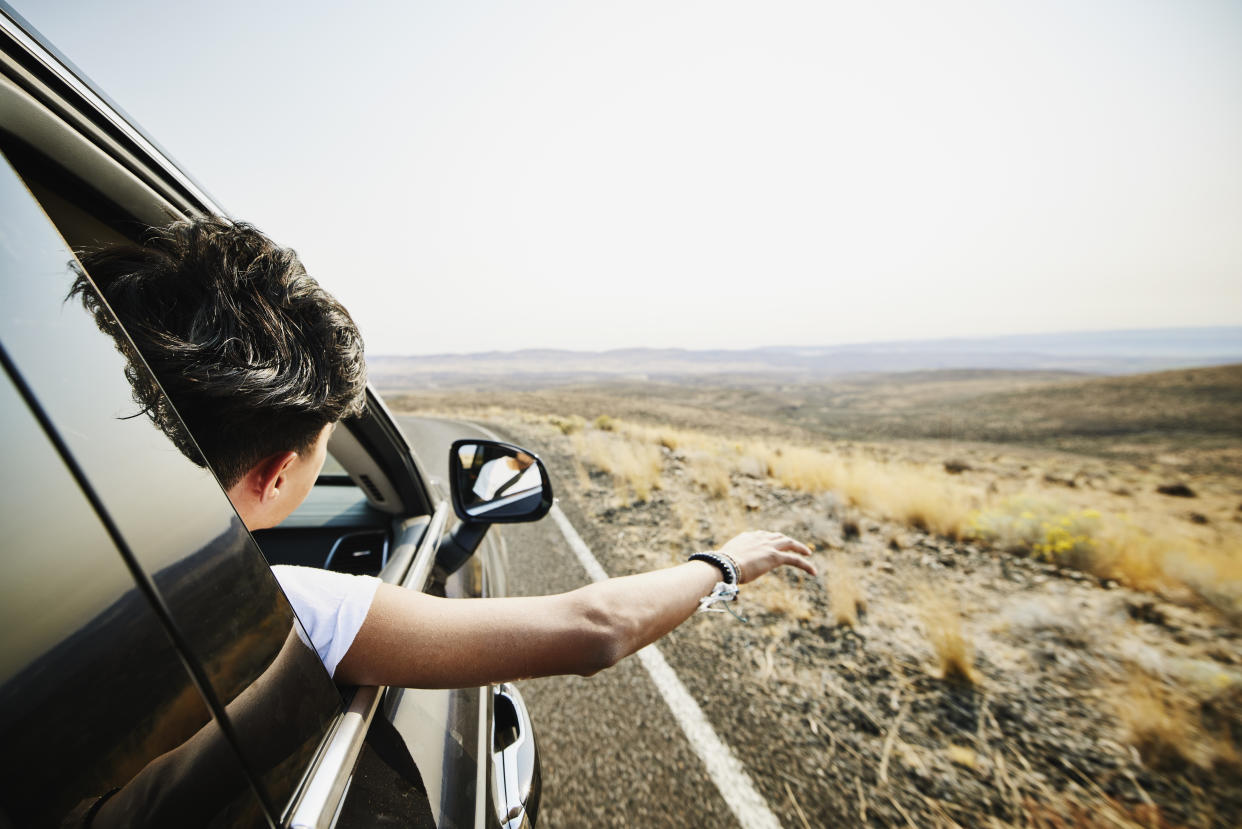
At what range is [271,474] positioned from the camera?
33.2 inches

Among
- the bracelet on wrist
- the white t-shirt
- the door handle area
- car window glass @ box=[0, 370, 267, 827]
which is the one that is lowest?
the door handle area

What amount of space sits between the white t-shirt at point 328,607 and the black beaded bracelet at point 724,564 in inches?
29.5

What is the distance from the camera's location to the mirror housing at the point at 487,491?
1.73m

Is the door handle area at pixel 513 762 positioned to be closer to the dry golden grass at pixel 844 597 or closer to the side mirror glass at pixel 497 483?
the side mirror glass at pixel 497 483

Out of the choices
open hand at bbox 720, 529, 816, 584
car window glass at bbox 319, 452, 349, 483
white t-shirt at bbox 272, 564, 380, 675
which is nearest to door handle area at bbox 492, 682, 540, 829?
white t-shirt at bbox 272, 564, 380, 675

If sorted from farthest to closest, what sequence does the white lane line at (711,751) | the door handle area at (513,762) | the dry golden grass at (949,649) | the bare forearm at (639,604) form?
the dry golden grass at (949,649), the white lane line at (711,751), the door handle area at (513,762), the bare forearm at (639,604)

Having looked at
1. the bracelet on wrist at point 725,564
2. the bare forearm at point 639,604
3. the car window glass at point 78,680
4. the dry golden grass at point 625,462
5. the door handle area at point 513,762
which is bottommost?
the dry golden grass at point 625,462

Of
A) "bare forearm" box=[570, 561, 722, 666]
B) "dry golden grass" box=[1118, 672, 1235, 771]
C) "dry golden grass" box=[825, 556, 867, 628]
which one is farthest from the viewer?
"dry golden grass" box=[825, 556, 867, 628]

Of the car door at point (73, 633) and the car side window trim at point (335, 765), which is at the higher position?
the car door at point (73, 633)

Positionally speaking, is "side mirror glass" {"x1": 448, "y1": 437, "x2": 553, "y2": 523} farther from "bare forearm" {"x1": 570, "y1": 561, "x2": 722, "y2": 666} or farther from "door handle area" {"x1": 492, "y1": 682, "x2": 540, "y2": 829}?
"bare forearm" {"x1": 570, "y1": 561, "x2": 722, "y2": 666}

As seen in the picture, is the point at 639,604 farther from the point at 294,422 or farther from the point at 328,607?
the point at 294,422

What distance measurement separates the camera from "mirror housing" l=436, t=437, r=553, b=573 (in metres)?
1.73

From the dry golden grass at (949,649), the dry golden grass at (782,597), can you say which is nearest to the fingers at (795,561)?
the dry golden grass at (949,649)

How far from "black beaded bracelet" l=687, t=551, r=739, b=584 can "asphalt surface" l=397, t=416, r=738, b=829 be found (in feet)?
4.48
